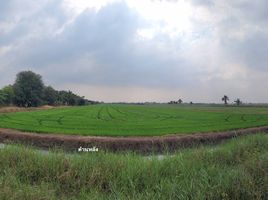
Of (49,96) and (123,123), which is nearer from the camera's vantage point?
(123,123)

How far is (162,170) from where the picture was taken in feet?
25.2

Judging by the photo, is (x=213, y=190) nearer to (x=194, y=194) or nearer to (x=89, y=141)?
(x=194, y=194)

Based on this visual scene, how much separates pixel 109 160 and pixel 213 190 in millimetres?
3125

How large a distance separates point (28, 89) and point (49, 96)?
40.7ft

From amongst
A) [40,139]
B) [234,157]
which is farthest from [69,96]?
[234,157]

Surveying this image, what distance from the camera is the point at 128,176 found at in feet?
22.9

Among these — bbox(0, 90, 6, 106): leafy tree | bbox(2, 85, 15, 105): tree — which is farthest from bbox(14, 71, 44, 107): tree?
bbox(0, 90, 6, 106): leafy tree

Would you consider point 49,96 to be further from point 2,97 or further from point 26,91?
point 2,97

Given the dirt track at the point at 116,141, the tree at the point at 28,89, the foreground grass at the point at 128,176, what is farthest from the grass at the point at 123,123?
the tree at the point at 28,89

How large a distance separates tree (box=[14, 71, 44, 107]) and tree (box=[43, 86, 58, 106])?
20.7 ft

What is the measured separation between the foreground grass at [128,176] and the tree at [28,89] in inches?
2555

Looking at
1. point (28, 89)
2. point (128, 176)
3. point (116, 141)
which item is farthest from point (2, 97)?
point (128, 176)

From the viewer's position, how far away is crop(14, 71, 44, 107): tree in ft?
232

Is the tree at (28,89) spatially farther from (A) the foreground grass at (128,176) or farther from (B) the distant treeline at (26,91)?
(A) the foreground grass at (128,176)
